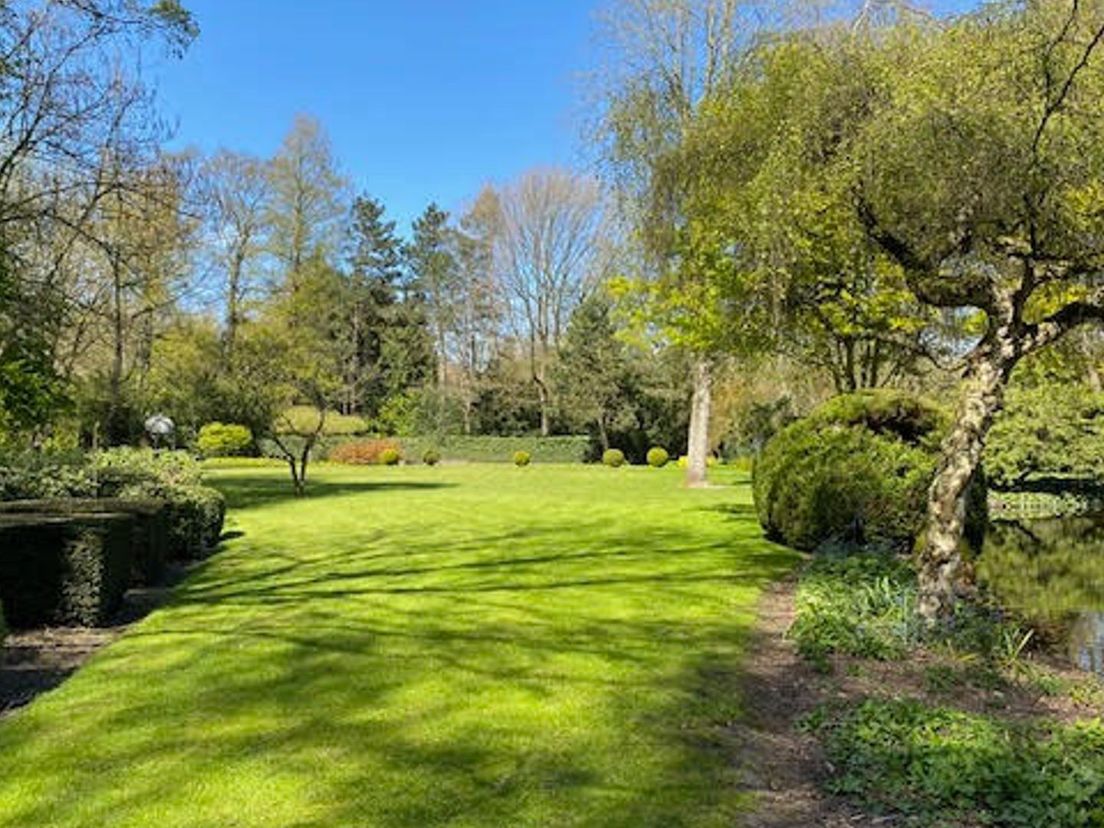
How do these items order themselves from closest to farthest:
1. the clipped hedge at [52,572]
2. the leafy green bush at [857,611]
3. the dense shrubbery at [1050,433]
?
the leafy green bush at [857,611] < the clipped hedge at [52,572] < the dense shrubbery at [1050,433]

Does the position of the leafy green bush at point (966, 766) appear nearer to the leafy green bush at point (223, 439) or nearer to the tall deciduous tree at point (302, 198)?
the leafy green bush at point (223, 439)

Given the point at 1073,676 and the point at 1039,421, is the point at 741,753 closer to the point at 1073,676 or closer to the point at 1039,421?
the point at 1073,676

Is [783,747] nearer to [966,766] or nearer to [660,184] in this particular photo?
[966,766]

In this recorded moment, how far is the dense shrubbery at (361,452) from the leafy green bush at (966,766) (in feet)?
117

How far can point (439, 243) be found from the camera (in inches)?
2016

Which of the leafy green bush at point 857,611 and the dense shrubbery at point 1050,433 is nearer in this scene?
the leafy green bush at point 857,611

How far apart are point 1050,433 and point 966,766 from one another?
2104 cm

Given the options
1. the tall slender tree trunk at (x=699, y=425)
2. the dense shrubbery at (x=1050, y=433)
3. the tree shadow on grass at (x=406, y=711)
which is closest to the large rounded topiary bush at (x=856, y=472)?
the tree shadow on grass at (x=406, y=711)

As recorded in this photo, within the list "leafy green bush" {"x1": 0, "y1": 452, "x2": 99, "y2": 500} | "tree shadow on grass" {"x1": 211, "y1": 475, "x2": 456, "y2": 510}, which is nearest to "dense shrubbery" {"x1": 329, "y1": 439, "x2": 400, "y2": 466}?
"tree shadow on grass" {"x1": 211, "y1": 475, "x2": 456, "y2": 510}

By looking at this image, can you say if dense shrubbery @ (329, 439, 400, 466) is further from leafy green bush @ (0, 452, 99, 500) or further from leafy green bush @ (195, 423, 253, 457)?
leafy green bush @ (0, 452, 99, 500)

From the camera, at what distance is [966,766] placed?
407 centimetres

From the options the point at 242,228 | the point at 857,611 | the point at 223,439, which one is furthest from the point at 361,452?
the point at 857,611

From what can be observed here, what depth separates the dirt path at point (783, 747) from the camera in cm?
385

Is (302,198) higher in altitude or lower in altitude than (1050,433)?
higher
